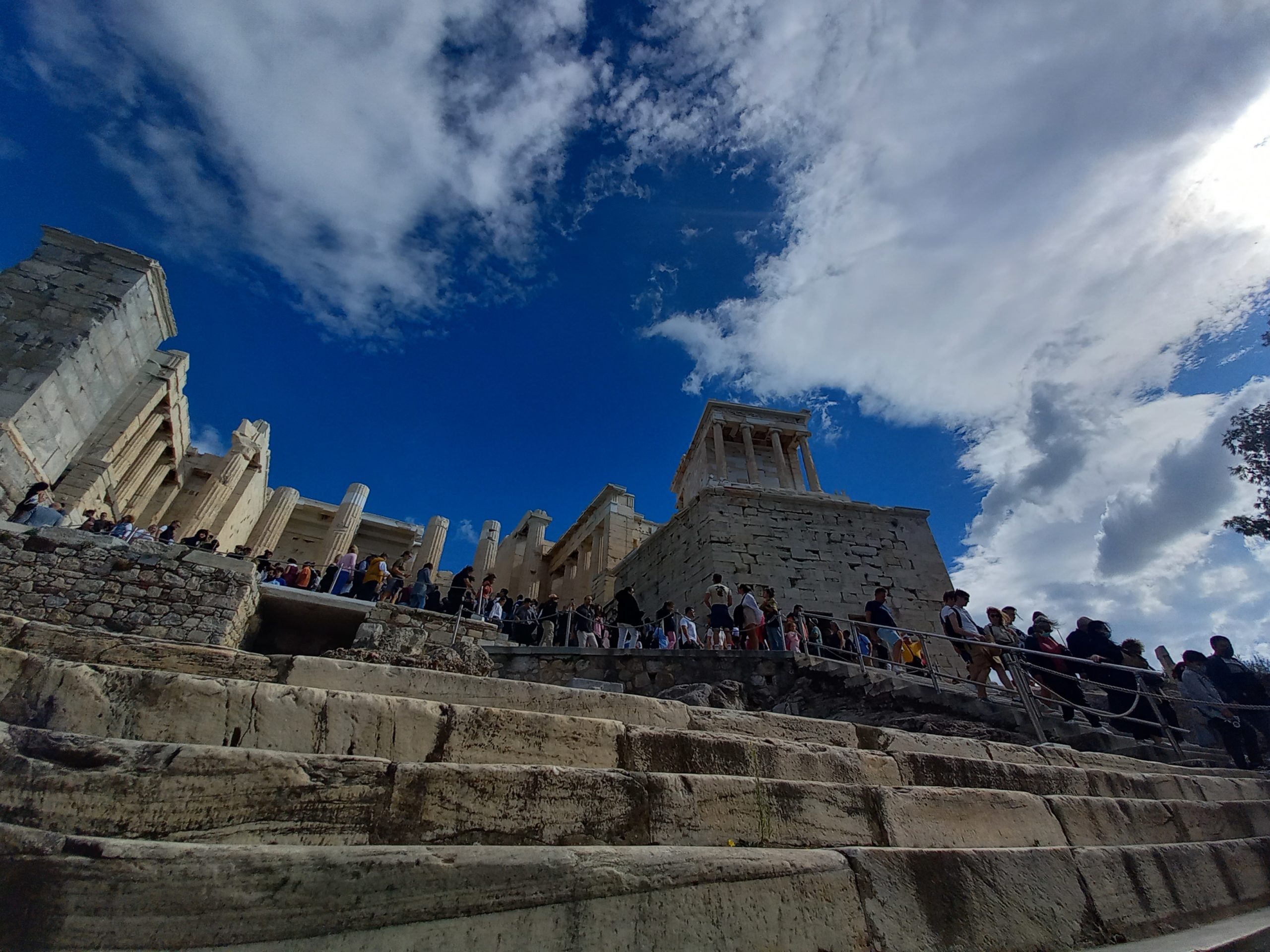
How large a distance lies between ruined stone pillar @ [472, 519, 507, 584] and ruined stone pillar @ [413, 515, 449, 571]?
5.10ft

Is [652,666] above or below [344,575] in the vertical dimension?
below

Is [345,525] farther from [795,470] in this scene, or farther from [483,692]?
[483,692]

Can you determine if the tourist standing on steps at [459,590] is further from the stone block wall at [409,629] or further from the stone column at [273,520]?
the stone column at [273,520]

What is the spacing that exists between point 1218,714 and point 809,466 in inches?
508

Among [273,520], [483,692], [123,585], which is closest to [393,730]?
[483,692]

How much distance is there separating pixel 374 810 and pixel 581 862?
0.75 m

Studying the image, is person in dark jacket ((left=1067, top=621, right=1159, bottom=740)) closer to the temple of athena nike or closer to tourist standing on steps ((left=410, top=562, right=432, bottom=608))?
the temple of athena nike

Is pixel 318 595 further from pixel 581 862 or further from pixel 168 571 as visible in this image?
pixel 581 862

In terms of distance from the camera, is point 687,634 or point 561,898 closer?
point 561,898

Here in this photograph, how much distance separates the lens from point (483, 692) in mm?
3307

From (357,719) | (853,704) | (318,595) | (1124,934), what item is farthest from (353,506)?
(1124,934)

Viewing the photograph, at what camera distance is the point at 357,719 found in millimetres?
2346

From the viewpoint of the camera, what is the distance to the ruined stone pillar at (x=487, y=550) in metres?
23.0

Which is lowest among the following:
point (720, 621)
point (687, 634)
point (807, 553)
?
point (687, 634)
